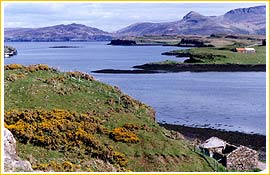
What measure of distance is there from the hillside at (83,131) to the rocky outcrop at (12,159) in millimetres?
467

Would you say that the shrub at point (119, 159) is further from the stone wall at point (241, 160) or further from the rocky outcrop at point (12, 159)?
the stone wall at point (241, 160)

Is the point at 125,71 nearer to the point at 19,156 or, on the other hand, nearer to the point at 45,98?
the point at 45,98

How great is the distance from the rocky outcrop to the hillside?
467mm

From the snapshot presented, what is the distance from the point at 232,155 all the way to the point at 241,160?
855 mm

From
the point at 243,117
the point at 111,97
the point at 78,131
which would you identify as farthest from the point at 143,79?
the point at 78,131

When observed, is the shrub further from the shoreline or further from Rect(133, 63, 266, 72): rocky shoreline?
Rect(133, 63, 266, 72): rocky shoreline

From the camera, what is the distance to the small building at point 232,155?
2412 centimetres

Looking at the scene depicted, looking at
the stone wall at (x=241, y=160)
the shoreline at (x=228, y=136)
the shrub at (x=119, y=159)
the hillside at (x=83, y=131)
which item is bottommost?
the shoreline at (x=228, y=136)

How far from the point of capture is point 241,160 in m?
24.8

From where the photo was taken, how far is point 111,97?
24.8 metres

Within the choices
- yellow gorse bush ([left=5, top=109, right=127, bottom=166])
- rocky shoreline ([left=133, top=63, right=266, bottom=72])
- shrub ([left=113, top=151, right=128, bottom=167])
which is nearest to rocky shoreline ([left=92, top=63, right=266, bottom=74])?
rocky shoreline ([left=133, top=63, right=266, bottom=72])

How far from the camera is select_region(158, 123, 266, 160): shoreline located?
3428 centimetres

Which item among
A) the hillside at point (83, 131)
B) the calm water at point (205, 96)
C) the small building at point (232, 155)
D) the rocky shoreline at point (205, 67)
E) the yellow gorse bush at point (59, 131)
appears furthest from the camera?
the rocky shoreline at point (205, 67)

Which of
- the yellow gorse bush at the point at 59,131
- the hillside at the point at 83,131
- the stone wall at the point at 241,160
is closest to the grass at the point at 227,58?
the stone wall at the point at 241,160
